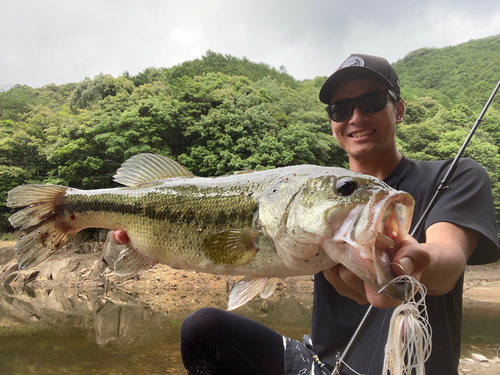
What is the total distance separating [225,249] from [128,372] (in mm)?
5458

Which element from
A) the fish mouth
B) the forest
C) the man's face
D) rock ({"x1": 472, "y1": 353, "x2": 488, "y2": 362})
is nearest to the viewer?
the fish mouth

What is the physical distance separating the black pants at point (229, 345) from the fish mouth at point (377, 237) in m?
1.44

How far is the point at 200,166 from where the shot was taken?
54.7ft

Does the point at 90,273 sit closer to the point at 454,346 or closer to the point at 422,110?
the point at 454,346

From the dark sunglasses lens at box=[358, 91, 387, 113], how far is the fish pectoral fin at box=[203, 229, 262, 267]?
1.54 m

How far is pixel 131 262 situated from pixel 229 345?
102cm

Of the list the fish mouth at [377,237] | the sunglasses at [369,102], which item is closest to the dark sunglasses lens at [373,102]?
the sunglasses at [369,102]

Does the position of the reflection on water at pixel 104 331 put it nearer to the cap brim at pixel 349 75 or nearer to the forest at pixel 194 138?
the cap brim at pixel 349 75

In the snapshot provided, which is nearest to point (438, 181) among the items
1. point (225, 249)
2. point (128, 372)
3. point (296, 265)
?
point (296, 265)

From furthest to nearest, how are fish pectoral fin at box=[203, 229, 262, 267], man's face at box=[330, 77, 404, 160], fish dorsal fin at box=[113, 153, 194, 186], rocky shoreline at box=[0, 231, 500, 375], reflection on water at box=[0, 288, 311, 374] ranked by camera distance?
rocky shoreline at box=[0, 231, 500, 375] → reflection on water at box=[0, 288, 311, 374] → man's face at box=[330, 77, 404, 160] → fish dorsal fin at box=[113, 153, 194, 186] → fish pectoral fin at box=[203, 229, 262, 267]

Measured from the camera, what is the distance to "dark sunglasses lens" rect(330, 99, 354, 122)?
8.00 ft

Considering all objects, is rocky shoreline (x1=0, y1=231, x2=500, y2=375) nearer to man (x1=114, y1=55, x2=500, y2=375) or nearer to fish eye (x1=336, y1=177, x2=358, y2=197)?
man (x1=114, y1=55, x2=500, y2=375)

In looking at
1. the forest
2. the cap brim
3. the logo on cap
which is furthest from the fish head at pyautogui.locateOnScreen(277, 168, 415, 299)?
the forest

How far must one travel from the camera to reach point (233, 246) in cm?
161
